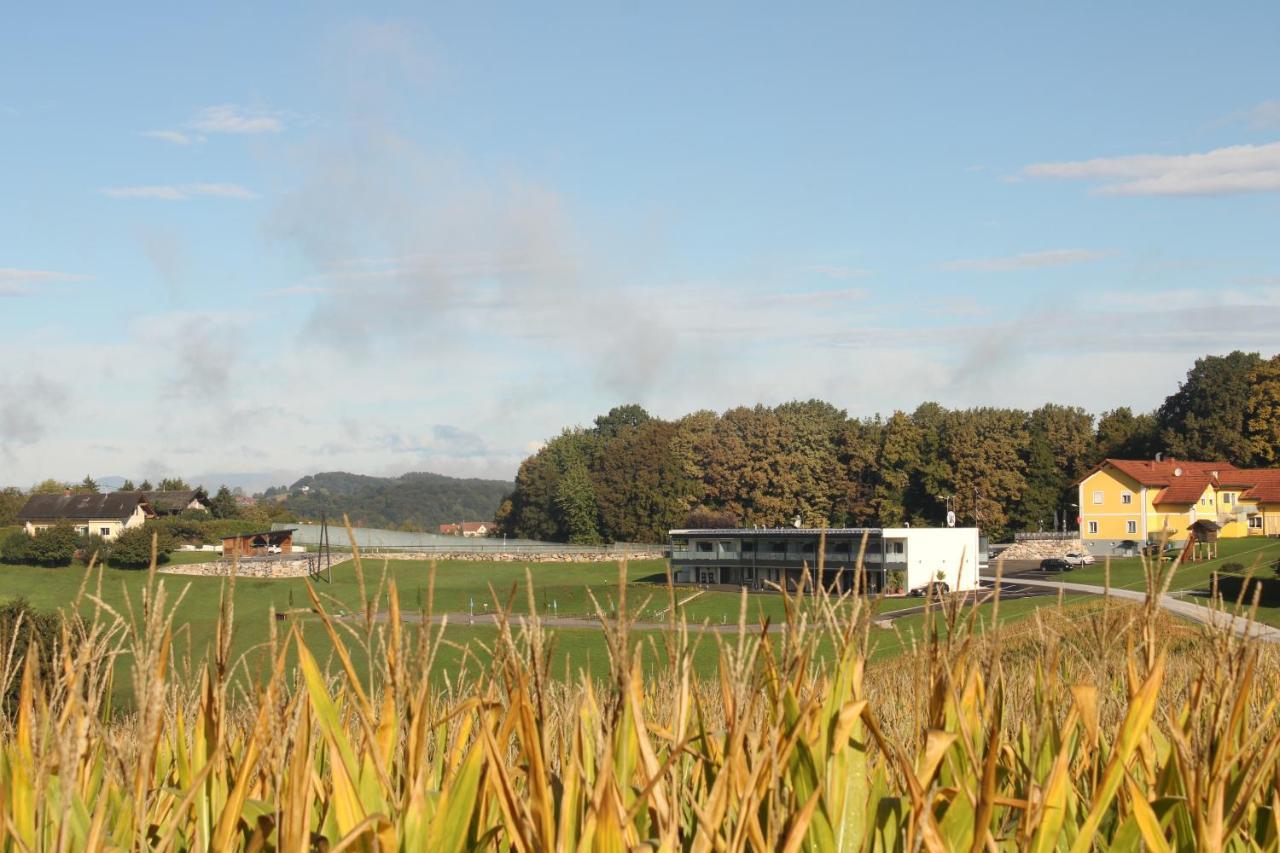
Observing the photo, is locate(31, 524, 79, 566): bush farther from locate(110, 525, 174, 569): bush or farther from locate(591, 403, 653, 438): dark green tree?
locate(591, 403, 653, 438): dark green tree

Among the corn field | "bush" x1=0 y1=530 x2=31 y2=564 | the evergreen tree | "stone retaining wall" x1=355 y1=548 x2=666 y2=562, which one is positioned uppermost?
the evergreen tree

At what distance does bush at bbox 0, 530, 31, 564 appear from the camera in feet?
254

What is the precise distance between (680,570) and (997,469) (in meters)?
30.8

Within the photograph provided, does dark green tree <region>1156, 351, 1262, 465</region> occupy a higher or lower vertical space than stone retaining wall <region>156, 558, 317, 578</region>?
higher

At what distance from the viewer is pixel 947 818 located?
9.48ft

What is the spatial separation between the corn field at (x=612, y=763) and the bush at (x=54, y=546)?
81.7 m

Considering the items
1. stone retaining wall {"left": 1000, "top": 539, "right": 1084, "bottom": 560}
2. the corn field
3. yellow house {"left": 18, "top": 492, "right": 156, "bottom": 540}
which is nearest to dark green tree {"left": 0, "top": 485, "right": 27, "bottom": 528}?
yellow house {"left": 18, "top": 492, "right": 156, "bottom": 540}

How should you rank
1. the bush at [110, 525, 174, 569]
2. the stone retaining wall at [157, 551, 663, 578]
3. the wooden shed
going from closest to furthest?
the bush at [110, 525, 174, 569]
the stone retaining wall at [157, 551, 663, 578]
the wooden shed

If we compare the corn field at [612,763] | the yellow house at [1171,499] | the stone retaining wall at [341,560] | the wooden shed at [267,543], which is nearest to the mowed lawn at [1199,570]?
the yellow house at [1171,499]

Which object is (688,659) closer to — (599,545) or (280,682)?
(280,682)

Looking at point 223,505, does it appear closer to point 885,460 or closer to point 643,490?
point 643,490

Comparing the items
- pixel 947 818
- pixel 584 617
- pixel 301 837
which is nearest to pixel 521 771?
pixel 301 837

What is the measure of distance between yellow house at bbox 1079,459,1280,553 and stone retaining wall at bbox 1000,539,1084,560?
285cm

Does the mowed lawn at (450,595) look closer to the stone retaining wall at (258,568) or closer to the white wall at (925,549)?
the stone retaining wall at (258,568)
